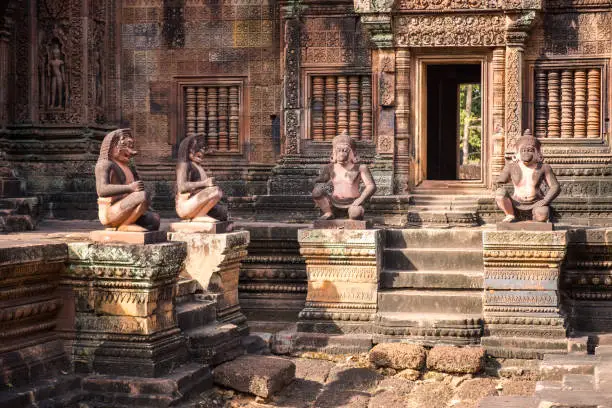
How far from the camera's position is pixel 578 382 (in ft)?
25.4

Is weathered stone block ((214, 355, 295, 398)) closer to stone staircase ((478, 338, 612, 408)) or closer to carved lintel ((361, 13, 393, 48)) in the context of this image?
stone staircase ((478, 338, 612, 408))

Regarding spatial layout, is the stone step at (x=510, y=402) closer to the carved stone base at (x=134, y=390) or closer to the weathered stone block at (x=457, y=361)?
the weathered stone block at (x=457, y=361)

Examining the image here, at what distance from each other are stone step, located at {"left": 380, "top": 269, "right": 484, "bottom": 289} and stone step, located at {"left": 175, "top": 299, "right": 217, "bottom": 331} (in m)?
1.92

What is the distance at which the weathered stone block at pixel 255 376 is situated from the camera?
26.1 feet

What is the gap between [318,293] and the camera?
9961 mm

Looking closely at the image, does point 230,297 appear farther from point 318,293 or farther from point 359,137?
point 359,137

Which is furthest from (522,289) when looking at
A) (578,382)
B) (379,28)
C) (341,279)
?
(379,28)

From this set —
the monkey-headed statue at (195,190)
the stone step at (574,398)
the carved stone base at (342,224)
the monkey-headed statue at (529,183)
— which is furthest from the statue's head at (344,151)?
the stone step at (574,398)

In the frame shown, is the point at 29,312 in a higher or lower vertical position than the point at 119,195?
lower

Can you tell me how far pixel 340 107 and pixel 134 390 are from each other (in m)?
6.07

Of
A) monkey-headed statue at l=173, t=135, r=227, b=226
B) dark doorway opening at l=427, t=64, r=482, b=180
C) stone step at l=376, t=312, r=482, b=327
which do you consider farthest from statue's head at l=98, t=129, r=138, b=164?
dark doorway opening at l=427, t=64, r=482, b=180

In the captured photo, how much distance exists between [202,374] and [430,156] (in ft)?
35.4

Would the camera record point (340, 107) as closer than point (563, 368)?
No

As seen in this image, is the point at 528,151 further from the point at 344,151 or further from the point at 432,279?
the point at 344,151
